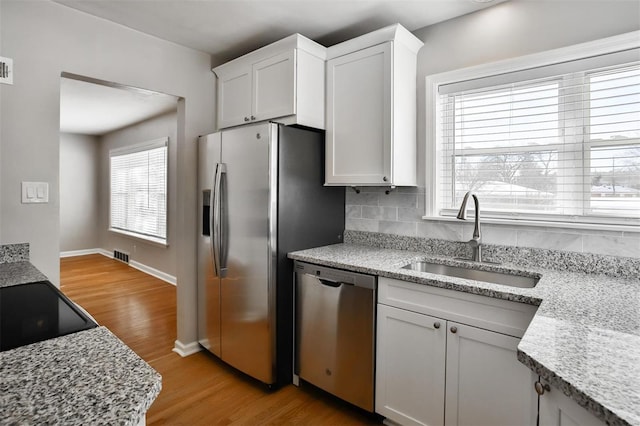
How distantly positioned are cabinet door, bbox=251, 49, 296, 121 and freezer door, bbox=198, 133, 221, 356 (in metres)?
0.39

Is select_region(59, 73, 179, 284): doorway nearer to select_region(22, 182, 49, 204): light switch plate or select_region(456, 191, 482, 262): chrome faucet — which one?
select_region(22, 182, 49, 204): light switch plate

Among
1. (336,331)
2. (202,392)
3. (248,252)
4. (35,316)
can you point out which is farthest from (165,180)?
(35,316)

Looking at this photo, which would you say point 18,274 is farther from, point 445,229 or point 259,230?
point 445,229

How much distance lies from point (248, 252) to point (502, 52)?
6.66 feet

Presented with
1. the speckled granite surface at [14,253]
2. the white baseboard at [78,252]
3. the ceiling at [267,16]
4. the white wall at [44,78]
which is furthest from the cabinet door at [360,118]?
the white baseboard at [78,252]

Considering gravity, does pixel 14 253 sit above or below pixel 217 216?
below

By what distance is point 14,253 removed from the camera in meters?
2.01

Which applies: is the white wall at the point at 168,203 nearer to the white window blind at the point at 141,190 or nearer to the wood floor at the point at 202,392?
the white window blind at the point at 141,190

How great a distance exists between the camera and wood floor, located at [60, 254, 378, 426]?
2.06 m

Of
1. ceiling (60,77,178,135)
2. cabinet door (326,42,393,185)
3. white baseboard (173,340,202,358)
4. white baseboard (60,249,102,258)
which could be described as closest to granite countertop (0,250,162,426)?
cabinet door (326,42,393,185)

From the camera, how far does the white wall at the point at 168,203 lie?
5.11 meters

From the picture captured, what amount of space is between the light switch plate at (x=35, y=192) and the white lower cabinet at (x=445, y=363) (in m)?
2.05

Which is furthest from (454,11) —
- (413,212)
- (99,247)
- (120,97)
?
(99,247)

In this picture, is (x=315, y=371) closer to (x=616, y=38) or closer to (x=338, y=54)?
(x=338, y=54)
